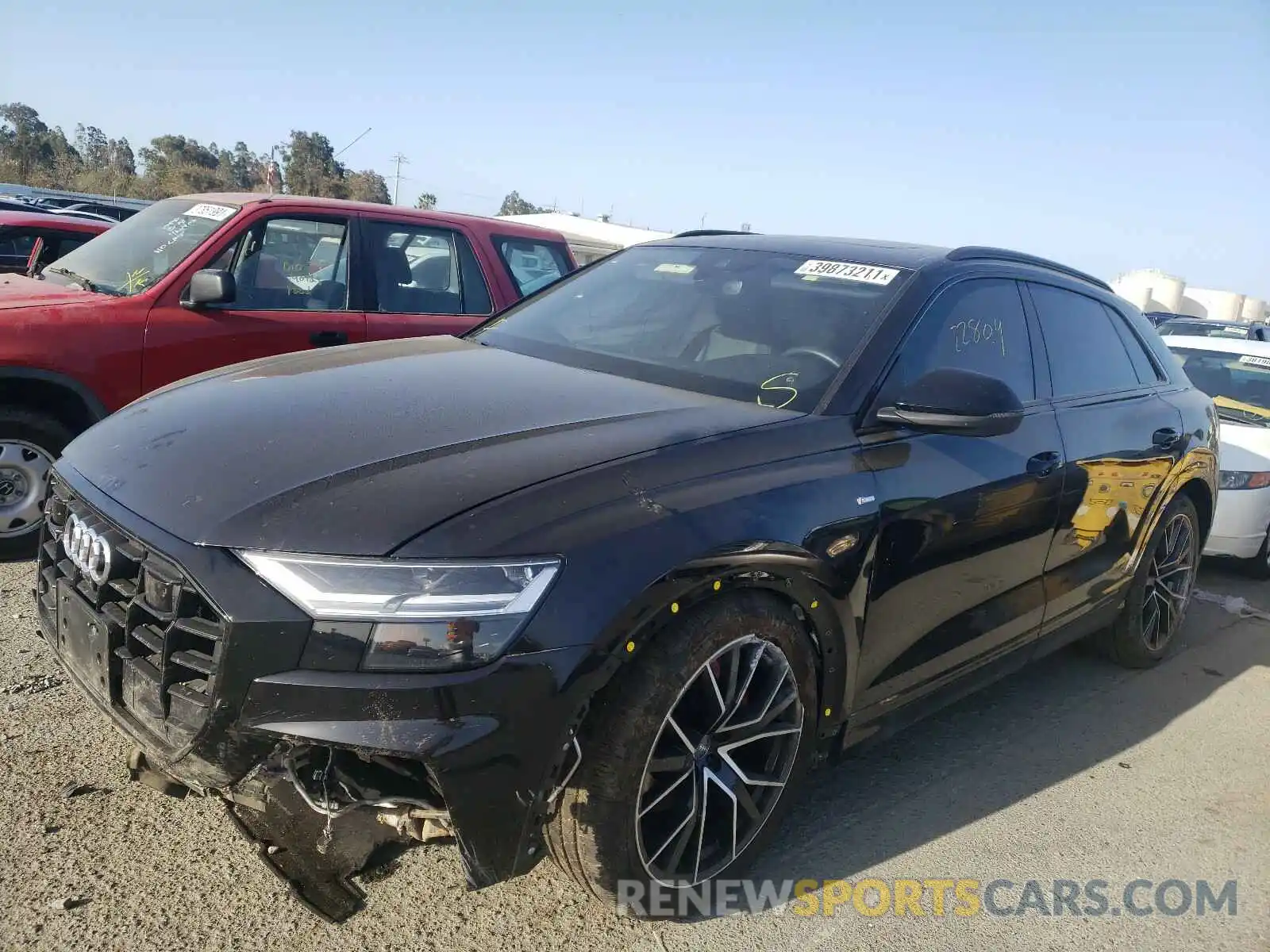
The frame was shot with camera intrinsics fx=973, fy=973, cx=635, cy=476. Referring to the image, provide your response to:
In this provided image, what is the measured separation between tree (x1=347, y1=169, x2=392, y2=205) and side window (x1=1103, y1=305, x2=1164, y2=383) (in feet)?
164

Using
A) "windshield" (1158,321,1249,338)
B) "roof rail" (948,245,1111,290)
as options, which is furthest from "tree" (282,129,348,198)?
"roof rail" (948,245,1111,290)

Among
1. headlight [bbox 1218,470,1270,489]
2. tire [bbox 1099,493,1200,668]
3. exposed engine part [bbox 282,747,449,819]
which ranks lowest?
tire [bbox 1099,493,1200,668]

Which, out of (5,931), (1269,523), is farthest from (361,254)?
(1269,523)

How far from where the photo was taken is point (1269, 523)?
6.07 meters

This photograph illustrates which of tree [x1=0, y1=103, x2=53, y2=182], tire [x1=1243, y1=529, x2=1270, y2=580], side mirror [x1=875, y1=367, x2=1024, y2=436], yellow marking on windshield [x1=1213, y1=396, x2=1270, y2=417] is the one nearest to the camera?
side mirror [x1=875, y1=367, x2=1024, y2=436]

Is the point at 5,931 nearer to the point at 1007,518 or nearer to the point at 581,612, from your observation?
the point at 581,612

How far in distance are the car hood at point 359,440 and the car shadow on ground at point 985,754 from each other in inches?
46.6

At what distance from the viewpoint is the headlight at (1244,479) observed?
5918 mm

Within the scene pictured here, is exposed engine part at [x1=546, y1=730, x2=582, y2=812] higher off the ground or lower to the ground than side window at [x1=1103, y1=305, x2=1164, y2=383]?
lower

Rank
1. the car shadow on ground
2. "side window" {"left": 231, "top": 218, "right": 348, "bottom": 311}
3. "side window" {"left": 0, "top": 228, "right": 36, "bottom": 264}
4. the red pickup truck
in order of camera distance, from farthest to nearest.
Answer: "side window" {"left": 0, "top": 228, "right": 36, "bottom": 264}
"side window" {"left": 231, "top": 218, "right": 348, "bottom": 311}
the red pickup truck
the car shadow on ground

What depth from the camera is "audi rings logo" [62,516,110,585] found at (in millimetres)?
2135

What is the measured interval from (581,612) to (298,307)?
3.89 m

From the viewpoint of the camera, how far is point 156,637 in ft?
6.60

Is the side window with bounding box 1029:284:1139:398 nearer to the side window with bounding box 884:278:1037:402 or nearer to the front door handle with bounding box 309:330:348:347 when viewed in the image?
the side window with bounding box 884:278:1037:402
